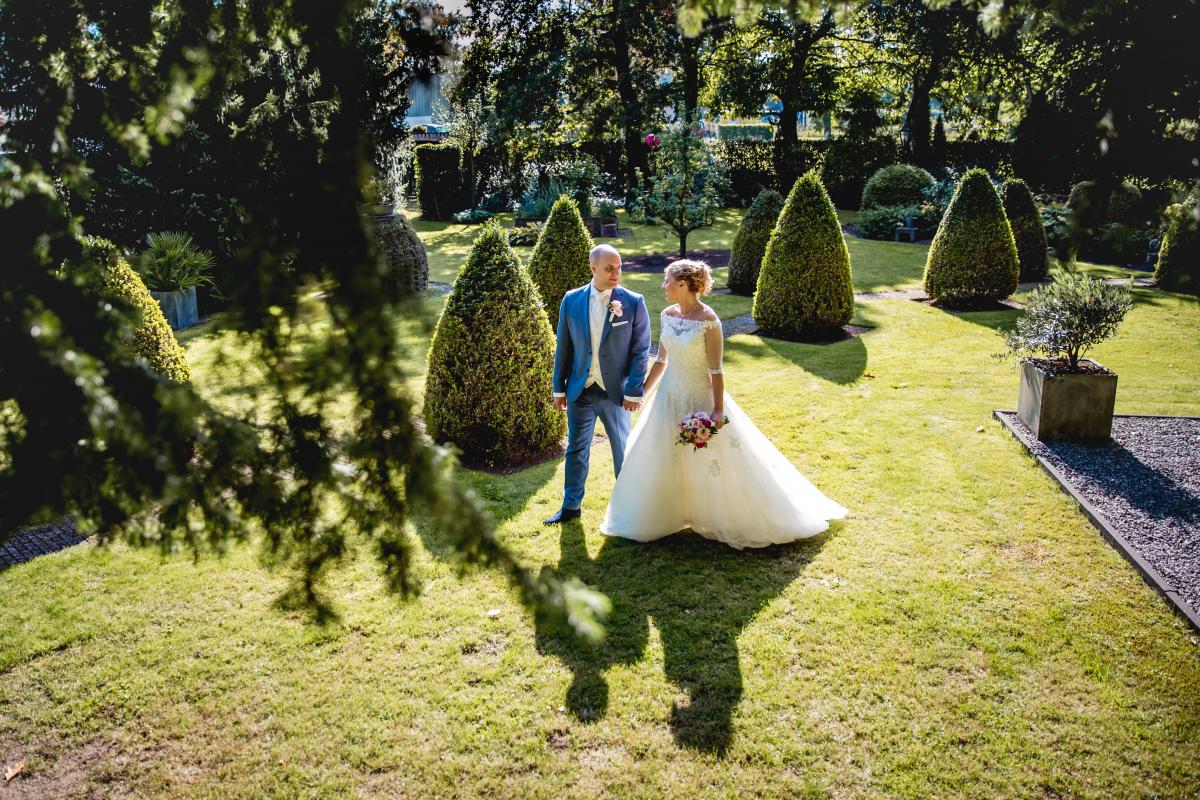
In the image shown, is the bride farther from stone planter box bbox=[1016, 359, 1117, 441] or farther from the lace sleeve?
stone planter box bbox=[1016, 359, 1117, 441]

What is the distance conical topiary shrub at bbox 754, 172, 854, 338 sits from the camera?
1208 centimetres

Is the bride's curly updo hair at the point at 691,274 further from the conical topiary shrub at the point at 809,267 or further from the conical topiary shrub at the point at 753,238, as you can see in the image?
the conical topiary shrub at the point at 753,238

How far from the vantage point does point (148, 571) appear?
598 cm

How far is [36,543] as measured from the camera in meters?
6.45

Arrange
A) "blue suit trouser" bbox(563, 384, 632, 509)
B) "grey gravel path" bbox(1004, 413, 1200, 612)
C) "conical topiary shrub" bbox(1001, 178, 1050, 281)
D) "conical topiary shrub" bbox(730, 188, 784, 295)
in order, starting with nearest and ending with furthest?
"grey gravel path" bbox(1004, 413, 1200, 612) → "blue suit trouser" bbox(563, 384, 632, 509) → "conical topiary shrub" bbox(730, 188, 784, 295) → "conical topiary shrub" bbox(1001, 178, 1050, 281)

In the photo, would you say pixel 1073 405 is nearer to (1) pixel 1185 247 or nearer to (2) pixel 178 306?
(1) pixel 1185 247

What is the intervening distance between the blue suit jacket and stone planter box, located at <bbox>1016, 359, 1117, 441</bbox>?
15.1 ft

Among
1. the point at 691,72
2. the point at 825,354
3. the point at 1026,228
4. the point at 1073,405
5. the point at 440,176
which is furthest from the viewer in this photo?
the point at 440,176

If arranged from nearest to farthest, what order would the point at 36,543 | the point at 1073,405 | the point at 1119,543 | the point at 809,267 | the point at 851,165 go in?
the point at 1119,543 → the point at 36,543 → the point at 1073,405 → the point at 809,267 → the point at 851,165

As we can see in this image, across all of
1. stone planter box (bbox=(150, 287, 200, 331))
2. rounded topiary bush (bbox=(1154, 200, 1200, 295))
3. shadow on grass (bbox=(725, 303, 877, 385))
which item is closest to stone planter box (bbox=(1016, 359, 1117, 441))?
shadow on grass (bbox=(725, 303, 877, 385))

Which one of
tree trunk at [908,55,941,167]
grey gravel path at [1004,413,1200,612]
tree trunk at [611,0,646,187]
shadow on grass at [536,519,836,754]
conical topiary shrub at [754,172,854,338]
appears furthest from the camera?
tree trunk at [908,55,941,167]

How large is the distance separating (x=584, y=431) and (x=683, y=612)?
72.6 inches

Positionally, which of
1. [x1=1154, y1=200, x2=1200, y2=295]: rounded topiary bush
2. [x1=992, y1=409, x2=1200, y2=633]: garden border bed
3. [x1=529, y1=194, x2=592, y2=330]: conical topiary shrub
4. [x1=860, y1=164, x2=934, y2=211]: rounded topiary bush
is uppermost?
[x1=860, y1=164, x2=934, y2=211]: rounded topiary bush

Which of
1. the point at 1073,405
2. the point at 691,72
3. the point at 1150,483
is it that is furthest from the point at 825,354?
the point at 691,72
